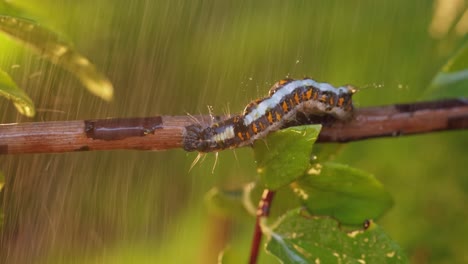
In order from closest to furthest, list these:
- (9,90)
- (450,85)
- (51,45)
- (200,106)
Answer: (9,90) → (51,45) → (450,85) → (200,106)

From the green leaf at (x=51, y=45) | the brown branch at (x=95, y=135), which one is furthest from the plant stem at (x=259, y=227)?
the green leaf at (x=51, y=45)

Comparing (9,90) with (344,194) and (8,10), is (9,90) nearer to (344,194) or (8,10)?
(8,10)

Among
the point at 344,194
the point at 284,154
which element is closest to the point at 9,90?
the point at 284,154

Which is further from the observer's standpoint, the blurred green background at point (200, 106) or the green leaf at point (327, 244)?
the blurred green background at point (200, 106)

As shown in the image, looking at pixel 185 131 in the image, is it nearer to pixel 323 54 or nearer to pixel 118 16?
pixel 323 54

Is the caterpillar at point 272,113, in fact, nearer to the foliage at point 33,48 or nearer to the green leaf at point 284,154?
the green leaf at point 284,154

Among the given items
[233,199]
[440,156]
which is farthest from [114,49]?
[440,156]
